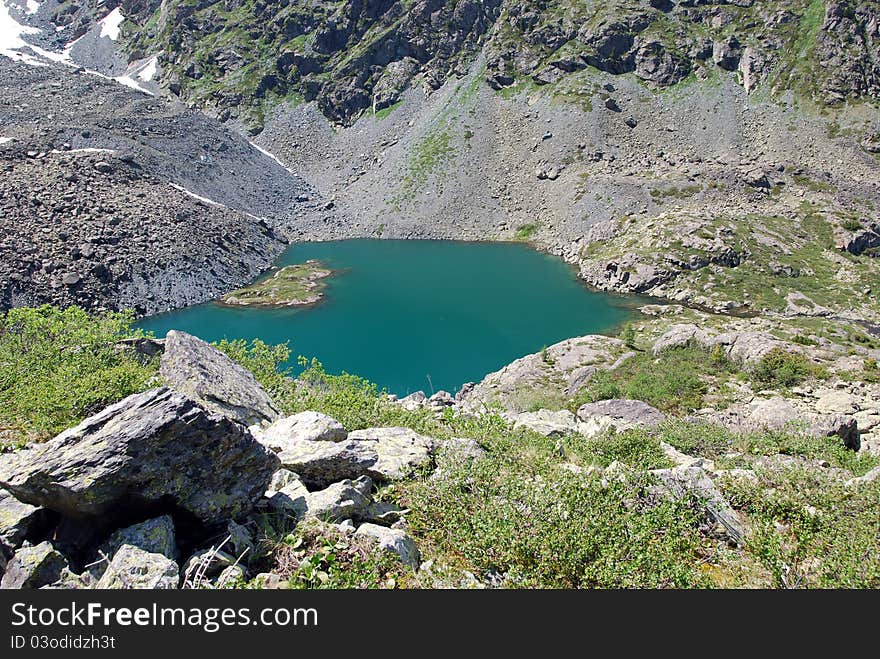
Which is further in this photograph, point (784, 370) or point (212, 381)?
point (784, 370)

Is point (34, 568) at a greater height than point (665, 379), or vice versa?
point (34, 568)

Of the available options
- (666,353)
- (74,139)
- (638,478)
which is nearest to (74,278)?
(74,139)

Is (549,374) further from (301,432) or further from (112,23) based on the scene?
(112,23)

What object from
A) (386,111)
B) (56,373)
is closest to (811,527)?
(56,373)

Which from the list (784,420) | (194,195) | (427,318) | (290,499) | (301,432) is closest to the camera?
(290,499)

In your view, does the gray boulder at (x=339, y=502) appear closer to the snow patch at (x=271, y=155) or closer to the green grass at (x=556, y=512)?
the green grass at (x=556, y=512)

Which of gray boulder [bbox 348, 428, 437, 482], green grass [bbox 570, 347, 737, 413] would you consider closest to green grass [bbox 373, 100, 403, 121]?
green grass [bbox 570, 347, 737, 413]

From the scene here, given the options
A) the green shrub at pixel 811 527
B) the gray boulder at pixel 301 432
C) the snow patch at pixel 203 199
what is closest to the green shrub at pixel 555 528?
the green shrub at pixel 811 527

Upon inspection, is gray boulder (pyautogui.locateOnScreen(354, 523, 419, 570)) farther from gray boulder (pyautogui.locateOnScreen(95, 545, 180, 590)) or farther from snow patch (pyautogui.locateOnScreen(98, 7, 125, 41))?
snow patch (pyautogui.locateOnScreen(98, 7, 125, 41))
